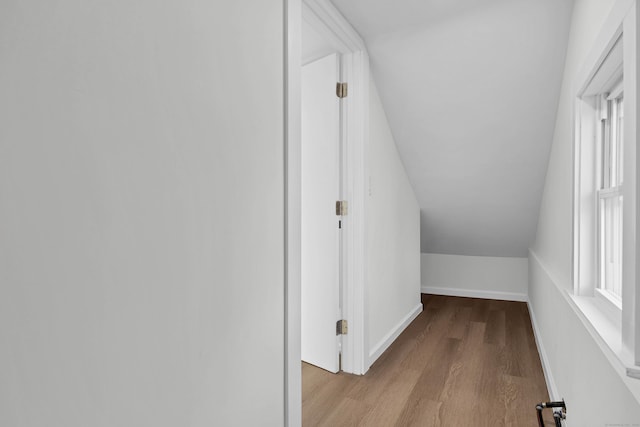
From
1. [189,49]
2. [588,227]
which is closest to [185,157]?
[189,49]

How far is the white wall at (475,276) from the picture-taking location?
4.47 metres

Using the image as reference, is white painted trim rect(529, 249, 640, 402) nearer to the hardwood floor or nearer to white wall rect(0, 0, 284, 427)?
the hardwood floor

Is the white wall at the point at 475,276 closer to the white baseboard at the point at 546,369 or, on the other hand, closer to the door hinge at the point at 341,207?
the white baseboard at the point at 546,369

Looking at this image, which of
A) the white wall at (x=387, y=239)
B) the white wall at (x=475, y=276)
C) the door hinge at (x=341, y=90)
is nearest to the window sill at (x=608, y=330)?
the white wall at (x=387, y=239)

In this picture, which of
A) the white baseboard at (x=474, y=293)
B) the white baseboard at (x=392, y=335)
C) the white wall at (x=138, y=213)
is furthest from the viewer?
the white baseboard at (x=474, y=293)

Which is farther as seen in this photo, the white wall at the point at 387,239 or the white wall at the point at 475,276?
the white wall at the point at 475,276

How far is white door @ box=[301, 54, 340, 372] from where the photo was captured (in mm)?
2486

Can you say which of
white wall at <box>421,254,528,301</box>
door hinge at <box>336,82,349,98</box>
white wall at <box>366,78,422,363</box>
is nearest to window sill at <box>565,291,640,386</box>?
white wall at <box>366,78,422,363</box>

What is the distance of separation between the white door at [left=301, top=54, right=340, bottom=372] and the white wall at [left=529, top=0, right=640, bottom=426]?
1254mm

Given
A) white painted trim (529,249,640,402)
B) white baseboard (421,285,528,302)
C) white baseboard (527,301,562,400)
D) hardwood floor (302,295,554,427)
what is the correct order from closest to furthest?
white painted trim (529,249,640,402)
hardwood floor (302,295,554,427)
white baseboard (527,301,562,400)
white baseboard (421,285,528,302)

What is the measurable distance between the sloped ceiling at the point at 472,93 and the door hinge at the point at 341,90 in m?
0.34

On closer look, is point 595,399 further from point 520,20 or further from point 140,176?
point 520,20

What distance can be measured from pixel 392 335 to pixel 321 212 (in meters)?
1.27

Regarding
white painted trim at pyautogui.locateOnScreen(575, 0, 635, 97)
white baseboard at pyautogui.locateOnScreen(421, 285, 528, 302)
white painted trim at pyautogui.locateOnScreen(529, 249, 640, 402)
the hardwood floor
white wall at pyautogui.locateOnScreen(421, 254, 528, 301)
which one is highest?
white painted trim at pyautogui.locateOnScreen(575, 0, 635, 97)
